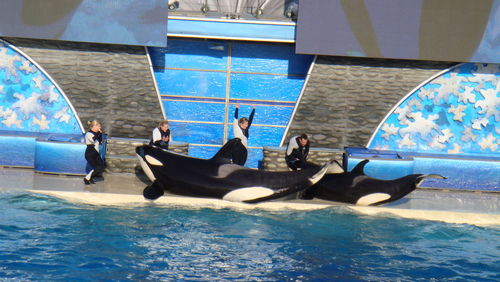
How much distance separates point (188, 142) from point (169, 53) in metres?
1.45

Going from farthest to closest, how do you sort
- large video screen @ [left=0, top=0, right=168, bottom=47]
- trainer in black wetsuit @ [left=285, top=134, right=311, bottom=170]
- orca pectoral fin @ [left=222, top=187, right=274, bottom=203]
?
large video screen @ [left=0, top=0, right=168, bottom=47] → trainer in black wetsuit @ [left=285, top=134, right=311, bottom=170] → orca pectoral fin @ [left=222, top=187, right=274, bottom=203]

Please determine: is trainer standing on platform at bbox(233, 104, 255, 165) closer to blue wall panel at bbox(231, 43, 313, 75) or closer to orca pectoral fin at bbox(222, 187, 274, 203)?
orca pectoral fin at bbox(222, 187, 274, 203)

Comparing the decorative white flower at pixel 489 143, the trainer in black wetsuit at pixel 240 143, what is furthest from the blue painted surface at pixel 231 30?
the decorative white flower at pixel 489 143

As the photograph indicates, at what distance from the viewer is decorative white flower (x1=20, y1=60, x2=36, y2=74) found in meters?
10.8

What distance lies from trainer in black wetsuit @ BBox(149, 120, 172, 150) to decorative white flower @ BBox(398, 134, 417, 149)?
3.66 metres

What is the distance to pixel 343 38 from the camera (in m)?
10.4

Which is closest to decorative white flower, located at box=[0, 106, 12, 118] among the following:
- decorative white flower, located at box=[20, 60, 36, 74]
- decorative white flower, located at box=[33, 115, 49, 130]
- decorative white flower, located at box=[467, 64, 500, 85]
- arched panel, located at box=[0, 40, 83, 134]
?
arched panel, located at box=[0, 40, 83, 134]

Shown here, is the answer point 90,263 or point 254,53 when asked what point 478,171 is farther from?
point 90,263

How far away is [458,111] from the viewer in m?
10.9

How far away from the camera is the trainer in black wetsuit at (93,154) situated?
9641 mm

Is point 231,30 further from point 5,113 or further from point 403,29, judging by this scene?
point 5,113

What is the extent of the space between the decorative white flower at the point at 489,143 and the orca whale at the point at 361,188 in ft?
7.15

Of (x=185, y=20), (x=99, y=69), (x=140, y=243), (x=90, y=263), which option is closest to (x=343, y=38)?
(x=185, y=20)

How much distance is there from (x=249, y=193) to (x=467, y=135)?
400 centimetres
